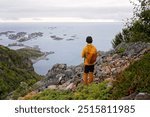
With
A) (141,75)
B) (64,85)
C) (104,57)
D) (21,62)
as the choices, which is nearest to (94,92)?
(141,75)

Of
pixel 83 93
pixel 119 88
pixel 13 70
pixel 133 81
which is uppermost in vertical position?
pixel 133 81

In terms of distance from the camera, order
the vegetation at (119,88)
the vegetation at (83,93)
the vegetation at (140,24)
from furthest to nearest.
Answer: the vegetation at (140,24) → the vegetation at (83,93) → the vegetation at (119,88)

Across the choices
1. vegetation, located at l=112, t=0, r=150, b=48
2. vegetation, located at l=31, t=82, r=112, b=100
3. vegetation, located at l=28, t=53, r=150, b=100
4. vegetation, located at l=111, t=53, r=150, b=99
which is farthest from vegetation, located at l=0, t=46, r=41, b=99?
vegetation, located at l=111, t=53, r=150, b=99

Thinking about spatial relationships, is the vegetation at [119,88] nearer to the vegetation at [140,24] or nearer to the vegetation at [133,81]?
the vegetation at [133,81]

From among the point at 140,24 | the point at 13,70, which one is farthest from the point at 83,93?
the point at 13,70

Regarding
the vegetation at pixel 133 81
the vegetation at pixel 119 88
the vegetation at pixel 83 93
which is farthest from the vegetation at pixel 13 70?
the vegetation at pixel 133 81

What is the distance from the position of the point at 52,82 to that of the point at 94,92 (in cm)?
600

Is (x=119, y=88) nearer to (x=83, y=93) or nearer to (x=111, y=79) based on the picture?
(x=83, y=93)

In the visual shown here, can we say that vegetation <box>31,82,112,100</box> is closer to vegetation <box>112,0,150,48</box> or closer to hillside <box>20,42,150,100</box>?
hillside <box>20,42,150,100</box>

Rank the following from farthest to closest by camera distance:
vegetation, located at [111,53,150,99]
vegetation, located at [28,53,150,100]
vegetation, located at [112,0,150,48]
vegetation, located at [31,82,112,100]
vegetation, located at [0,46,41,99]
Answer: vegetation, located at [0,46,41,99] < vegetation, located at [112,0,150,48] < vegetation, located at [31,82,112,100] < vegetation, located at [28,53,150,100] < vegetation, located at [111,53,150,99]

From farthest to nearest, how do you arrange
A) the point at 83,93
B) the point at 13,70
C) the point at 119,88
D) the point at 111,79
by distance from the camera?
the point at 13,70 < the point at 111,79 < the point at 83,93 < the point at 119,88

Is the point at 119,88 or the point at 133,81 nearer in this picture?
the point at 133,81

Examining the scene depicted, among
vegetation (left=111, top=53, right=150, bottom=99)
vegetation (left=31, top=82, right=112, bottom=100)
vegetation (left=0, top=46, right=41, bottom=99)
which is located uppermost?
vegetation (left=111, top=53, right=150, bottom=99)

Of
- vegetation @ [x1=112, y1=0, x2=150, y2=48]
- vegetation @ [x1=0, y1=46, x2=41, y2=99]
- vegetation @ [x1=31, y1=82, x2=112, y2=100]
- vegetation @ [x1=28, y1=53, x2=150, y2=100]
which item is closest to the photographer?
vegetation @ [x1=28, y1=53, x2=150, y2=100]
